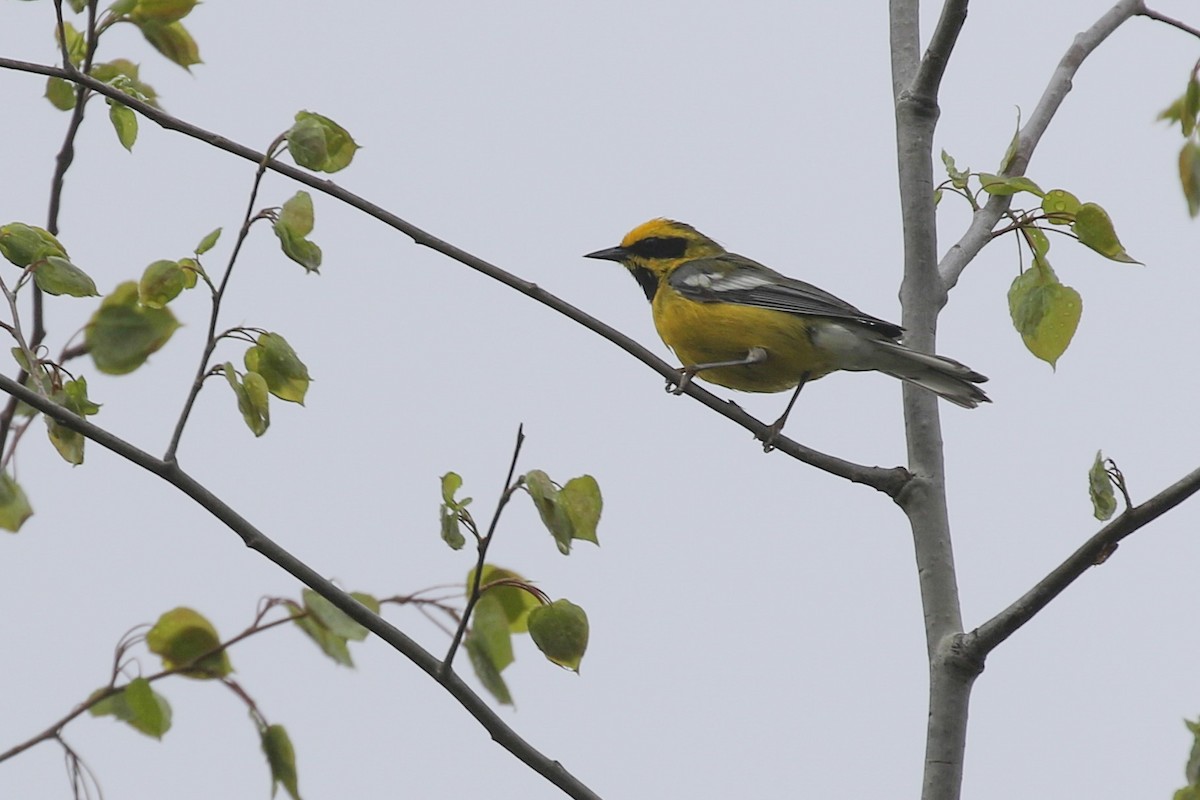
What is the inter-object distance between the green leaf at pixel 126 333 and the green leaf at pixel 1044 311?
1.99 meters

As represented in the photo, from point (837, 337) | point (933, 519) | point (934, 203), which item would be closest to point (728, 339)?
point (837, 337)

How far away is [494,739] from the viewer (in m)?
2.72

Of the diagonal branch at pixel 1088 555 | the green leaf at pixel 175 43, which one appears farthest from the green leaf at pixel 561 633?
the green leaf at pixel 175 43

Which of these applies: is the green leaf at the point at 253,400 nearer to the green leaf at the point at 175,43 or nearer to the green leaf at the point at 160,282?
the green leaf at the point at 160,282

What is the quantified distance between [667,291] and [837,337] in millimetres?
988

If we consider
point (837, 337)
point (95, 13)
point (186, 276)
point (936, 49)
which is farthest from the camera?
point (837, 337)

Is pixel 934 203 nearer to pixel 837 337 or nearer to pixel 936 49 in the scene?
pixel 936 49

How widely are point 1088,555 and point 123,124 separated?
240 cm

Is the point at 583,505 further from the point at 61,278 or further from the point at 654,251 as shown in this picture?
the point at 654,251

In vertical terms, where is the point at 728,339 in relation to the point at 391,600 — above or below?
above

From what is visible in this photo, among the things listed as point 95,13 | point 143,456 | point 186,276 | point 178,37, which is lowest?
point 143,456

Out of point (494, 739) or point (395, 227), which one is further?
point (395, 227)

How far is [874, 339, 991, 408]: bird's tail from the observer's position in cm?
422

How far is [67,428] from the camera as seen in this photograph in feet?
9.78
